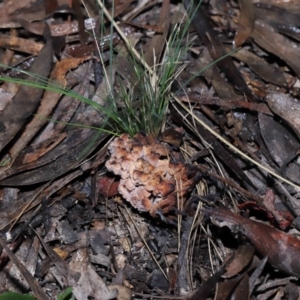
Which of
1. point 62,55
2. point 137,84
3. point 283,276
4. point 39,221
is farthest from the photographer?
point 62,55

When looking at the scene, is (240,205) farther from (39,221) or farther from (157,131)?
(39,221)

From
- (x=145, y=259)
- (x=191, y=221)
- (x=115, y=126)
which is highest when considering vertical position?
(x=115, y=126)

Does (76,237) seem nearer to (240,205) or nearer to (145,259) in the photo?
(145,259)

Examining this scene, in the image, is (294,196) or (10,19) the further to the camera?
(10,19)

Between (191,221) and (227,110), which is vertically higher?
(227,110)

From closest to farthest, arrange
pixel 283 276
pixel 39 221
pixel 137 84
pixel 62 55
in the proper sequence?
1. pixel 283 276
2. pixel 39 221
3. pixel 137 84
4. pixel 62 55

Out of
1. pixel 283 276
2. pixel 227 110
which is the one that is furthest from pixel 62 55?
pixel 283 276
